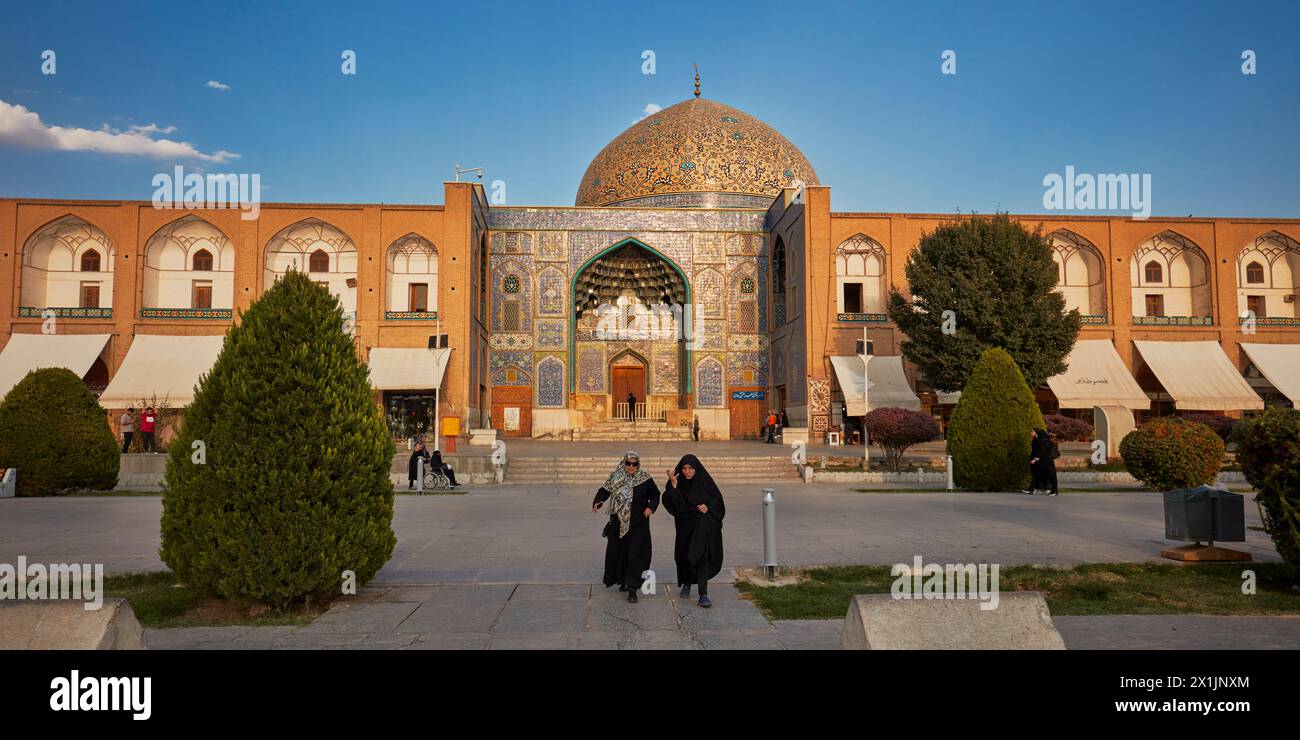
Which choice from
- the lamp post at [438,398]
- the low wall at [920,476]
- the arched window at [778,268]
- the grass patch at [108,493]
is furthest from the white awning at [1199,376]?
the grass patch at [108,493]

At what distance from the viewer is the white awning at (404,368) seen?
2370cm

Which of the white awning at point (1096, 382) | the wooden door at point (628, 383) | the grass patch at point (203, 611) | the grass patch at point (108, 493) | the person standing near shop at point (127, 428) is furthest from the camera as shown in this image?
the wooden door at point (628, 383)

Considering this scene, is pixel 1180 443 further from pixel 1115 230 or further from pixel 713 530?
pixel 1115 230

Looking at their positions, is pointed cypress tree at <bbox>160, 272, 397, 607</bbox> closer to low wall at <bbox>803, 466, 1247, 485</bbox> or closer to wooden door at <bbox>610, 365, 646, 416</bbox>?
low wall at <bbox>803, 466, 1247, 485</bbox>

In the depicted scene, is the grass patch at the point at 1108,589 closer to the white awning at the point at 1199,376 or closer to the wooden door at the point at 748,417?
the white awning at the point at 1199,376

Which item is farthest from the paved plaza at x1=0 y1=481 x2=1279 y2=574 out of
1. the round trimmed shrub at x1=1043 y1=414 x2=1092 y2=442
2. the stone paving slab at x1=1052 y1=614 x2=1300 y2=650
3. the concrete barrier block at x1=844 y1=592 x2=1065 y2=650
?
the round trimmed shrub at x1=1043 y1=414 x2=1092 y2=442

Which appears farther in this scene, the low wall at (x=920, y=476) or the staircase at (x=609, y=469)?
the staircase at (x=609, y=469)

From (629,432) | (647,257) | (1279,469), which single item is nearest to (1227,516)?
(1279,469)

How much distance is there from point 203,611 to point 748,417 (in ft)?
78.3

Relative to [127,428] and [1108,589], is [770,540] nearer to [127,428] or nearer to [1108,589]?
[1108,589]

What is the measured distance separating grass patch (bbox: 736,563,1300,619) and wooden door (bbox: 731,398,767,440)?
2128cm

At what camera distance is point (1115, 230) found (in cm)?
2606

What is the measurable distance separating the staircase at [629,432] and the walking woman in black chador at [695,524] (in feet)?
66.4

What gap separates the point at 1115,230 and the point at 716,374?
Result: 1361 cm
